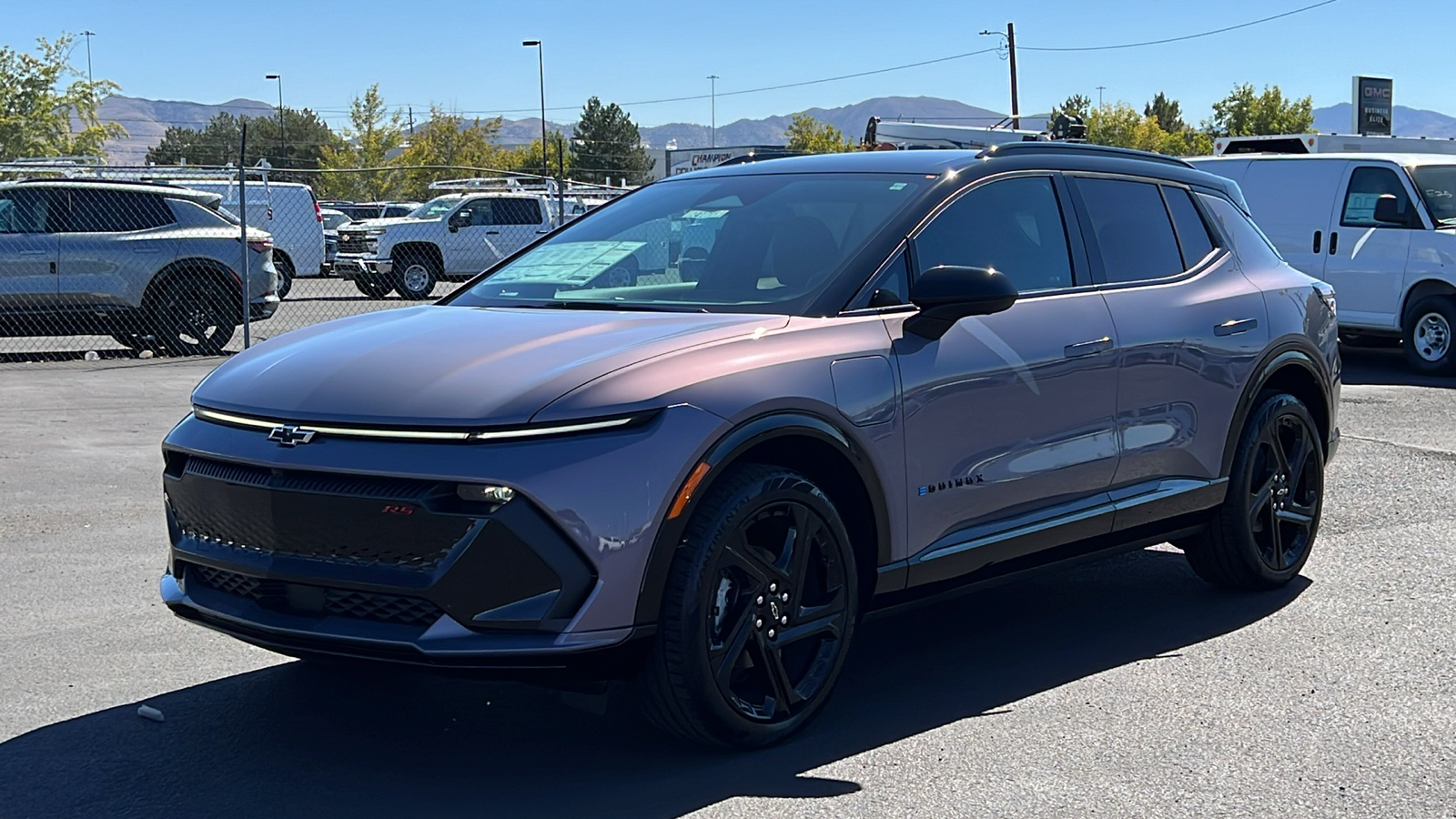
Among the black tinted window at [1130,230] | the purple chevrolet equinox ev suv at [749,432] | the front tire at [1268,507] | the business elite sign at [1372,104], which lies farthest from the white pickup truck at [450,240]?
the business elite sign at [1372,104]

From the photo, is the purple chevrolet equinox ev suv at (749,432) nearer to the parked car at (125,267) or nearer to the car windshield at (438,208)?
the parked car at (125,267)

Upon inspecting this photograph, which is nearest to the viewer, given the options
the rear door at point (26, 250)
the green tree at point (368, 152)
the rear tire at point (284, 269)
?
the rear door at point (26, 250)

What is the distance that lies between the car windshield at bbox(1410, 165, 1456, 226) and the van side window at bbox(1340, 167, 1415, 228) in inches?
6.7

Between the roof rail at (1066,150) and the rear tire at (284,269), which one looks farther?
the rear tire at (284,269)

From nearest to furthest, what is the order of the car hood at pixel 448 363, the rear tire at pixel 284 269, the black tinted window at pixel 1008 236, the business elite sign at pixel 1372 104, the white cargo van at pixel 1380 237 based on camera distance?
the car hood at pixel 448 363 → the black tinted window at pixel 1008 236 → the white cargo van at pixel 1380 237 → the rear tire at pixel 284 269 → the business elite sign at pixel 1372 104

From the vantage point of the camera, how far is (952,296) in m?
4.68

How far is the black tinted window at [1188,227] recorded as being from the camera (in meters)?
6.19

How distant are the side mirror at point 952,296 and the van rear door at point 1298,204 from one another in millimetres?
11940

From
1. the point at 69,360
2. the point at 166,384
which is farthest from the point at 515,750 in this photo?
the point at 69,360

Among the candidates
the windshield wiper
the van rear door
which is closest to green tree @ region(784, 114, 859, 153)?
A: the van rear door

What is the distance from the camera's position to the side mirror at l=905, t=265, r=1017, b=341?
4.69m

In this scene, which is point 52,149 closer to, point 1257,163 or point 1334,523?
point 1257,163

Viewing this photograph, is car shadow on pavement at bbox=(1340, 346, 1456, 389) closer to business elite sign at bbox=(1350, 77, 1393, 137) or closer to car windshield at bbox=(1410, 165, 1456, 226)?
→ car windshield at bbox=(1410, 165, 1456, 226)

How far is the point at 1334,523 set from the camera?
7.98m
